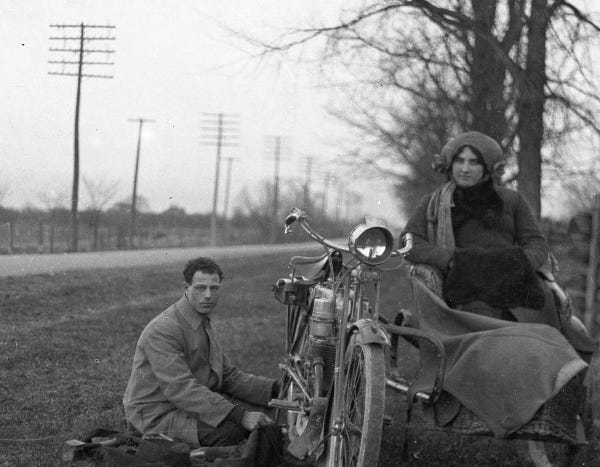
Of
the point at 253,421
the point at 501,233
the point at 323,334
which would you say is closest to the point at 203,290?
the point at 253,421

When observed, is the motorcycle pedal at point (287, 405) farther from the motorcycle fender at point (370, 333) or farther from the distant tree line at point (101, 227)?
the distant tree line at point (101, 227)

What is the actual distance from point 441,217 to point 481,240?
271mm

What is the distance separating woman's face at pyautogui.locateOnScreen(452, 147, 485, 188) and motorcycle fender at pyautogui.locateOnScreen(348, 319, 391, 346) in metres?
1.62

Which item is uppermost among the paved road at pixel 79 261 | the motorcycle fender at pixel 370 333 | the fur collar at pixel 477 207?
the fur collar at pixel 477 207

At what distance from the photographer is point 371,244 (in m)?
3.69

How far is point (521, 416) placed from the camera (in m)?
3.74

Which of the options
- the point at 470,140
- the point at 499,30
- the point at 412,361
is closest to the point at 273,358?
the point at 412,361

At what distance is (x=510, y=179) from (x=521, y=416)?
26.0ft

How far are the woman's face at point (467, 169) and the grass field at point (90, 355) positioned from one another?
164cm

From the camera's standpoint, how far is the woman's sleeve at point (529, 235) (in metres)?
4.93

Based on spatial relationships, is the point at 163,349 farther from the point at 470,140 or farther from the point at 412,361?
the point at 412,361

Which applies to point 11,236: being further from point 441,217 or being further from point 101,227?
point 101,227

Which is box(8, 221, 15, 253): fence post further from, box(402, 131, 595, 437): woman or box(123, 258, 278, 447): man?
box(402, 131, 595, 437): woman

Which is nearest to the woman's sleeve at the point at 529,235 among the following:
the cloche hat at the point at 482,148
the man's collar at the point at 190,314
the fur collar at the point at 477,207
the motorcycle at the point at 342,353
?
the fur collar at the point at 477,207
